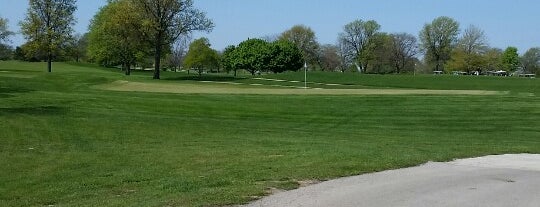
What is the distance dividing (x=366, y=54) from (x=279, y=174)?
389 feet

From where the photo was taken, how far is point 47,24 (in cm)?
7662

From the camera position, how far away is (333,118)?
87.4 feet

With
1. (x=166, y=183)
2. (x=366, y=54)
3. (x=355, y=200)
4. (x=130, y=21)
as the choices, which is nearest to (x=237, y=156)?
(x=166, y=183)

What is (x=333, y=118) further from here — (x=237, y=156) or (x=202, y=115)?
(x=237, y=156)

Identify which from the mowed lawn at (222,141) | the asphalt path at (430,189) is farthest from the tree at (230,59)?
the asphalt path at (430,189)

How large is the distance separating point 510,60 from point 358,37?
31734 millimetres

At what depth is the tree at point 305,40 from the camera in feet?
455

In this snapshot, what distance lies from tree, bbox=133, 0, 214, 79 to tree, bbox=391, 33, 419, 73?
240 ft

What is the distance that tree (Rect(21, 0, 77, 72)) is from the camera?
247 feet

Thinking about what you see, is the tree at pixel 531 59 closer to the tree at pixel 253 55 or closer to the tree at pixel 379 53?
the tree at pixel 379 53

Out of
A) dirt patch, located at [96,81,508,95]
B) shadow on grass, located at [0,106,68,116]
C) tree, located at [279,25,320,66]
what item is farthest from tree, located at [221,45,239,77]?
shadow on grass, located at [0,106,68,116]

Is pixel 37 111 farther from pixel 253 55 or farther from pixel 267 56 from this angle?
pixel 253 55

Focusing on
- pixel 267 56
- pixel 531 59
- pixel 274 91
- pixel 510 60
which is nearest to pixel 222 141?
pixel 274 91

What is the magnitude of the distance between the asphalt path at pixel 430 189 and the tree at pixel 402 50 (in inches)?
4684
